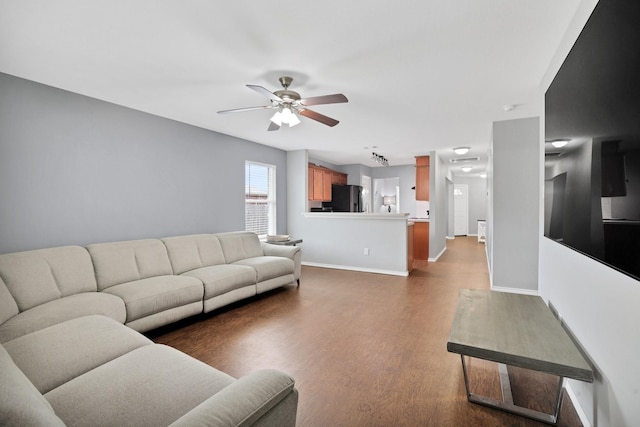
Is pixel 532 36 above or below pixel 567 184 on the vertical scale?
above

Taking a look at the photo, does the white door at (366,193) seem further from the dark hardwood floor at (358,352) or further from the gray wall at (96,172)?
the gray wall at (96,172)

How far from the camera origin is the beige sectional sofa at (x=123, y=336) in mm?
1038

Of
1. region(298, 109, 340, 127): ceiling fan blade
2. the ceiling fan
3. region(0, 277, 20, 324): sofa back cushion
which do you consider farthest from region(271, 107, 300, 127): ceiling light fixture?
region(0, 277, 20, 324): sofa back cushion

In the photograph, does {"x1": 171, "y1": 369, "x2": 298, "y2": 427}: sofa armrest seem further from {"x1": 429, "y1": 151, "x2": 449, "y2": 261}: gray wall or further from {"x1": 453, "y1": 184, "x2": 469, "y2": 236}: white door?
{"x1": 453, "y1": 184, "x2": 469, "y2": 236}: white door

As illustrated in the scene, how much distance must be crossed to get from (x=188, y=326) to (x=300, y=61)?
277cm

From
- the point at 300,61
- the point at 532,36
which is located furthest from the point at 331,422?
the point at 532,36

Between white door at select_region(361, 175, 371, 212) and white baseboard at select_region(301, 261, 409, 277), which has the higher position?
white door at select_region(361, 175, 371, 212)

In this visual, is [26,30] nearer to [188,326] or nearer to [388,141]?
[188,326]

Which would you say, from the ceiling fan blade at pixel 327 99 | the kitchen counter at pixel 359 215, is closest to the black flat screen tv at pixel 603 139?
the ceiling fan blade at pixel 327 99

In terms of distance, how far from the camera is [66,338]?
1.75 meters

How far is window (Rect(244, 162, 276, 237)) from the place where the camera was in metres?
5.61

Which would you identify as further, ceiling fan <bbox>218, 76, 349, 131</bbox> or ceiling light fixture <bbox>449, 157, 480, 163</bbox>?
ceiling light fixture <bbox>449, 157, 480, 163</bbox>

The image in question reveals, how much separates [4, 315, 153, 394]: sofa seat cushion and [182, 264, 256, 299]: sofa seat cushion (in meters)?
1.30

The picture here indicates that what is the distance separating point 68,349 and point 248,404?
128cm
